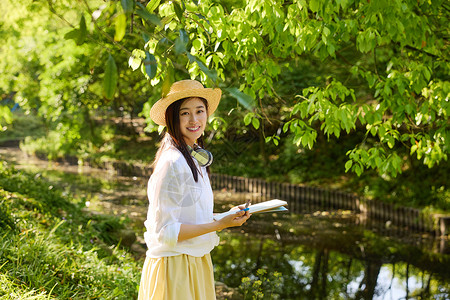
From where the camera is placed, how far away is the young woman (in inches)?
100

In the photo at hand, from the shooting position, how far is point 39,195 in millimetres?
7660

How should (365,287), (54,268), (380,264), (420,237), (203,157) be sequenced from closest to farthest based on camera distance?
(203,157) < (54,268) < (365,287) < (380,264) < (420,237)

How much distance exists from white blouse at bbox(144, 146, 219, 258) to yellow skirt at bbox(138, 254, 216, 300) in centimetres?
4

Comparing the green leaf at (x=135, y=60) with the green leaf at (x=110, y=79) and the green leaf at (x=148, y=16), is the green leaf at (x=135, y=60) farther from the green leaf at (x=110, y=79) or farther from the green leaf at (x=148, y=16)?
the green leaf at (x=110, y=79)

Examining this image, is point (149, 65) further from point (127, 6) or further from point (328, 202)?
point (328, 202)

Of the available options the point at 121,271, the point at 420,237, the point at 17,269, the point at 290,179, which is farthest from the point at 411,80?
the point at 290,179

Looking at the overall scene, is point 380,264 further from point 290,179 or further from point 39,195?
point 290,179

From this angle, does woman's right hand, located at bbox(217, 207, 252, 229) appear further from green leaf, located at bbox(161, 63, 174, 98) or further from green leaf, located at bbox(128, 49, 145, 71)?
green leaf, located at bbox(161, 63, 174, 98)

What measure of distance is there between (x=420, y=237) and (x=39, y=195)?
6.91 meters

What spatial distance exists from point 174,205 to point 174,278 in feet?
1.28

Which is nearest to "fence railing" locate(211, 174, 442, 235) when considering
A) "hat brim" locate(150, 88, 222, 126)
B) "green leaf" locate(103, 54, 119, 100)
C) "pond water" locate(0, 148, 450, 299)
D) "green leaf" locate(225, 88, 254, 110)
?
"pond water" locate(0, 148, 450, 299)

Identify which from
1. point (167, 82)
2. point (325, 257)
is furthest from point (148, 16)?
point (325, 257)

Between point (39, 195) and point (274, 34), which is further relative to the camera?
point (39, 195)

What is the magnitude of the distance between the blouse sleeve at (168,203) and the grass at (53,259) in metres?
1.74
